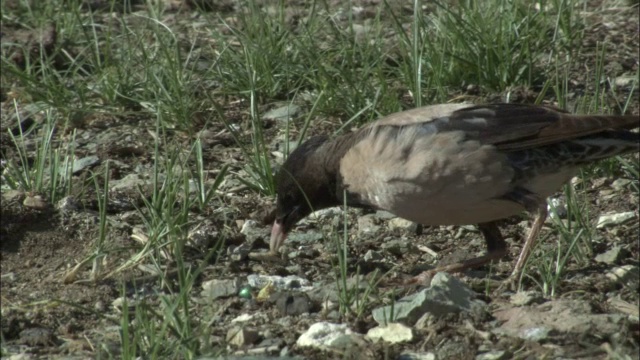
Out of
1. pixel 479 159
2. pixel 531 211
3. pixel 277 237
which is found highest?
pixel 479 159

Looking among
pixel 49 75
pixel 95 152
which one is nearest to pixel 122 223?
pixel 95 152

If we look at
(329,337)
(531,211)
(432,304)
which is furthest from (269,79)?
(329,337)

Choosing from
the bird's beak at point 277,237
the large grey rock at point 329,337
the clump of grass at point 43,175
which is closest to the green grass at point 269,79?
the clump of grass at point 43,175

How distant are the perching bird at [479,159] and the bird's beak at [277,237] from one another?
50 cm

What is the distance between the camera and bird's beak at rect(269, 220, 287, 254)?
20.0ft

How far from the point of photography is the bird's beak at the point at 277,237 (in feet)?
20.0

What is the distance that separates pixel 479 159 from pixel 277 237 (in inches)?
45.8

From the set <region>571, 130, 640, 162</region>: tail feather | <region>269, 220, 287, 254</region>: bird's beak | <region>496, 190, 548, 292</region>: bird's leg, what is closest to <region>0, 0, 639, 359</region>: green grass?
<region>269, 220, 287, 254</region>: bird's beak

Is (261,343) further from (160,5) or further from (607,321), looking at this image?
(160,5)

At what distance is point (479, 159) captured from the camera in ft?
18.2

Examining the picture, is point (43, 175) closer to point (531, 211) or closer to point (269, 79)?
point (269, 79)

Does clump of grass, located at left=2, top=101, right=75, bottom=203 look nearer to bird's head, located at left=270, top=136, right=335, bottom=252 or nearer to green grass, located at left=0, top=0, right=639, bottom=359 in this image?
green grass, located at left=0, top=0, right=639, bottom=359

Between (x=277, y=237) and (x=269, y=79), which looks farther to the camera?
(x=269, y=79)

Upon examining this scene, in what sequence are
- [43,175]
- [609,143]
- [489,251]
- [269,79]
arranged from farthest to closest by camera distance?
[269,79], [43,175], [489,251], [609,143]
